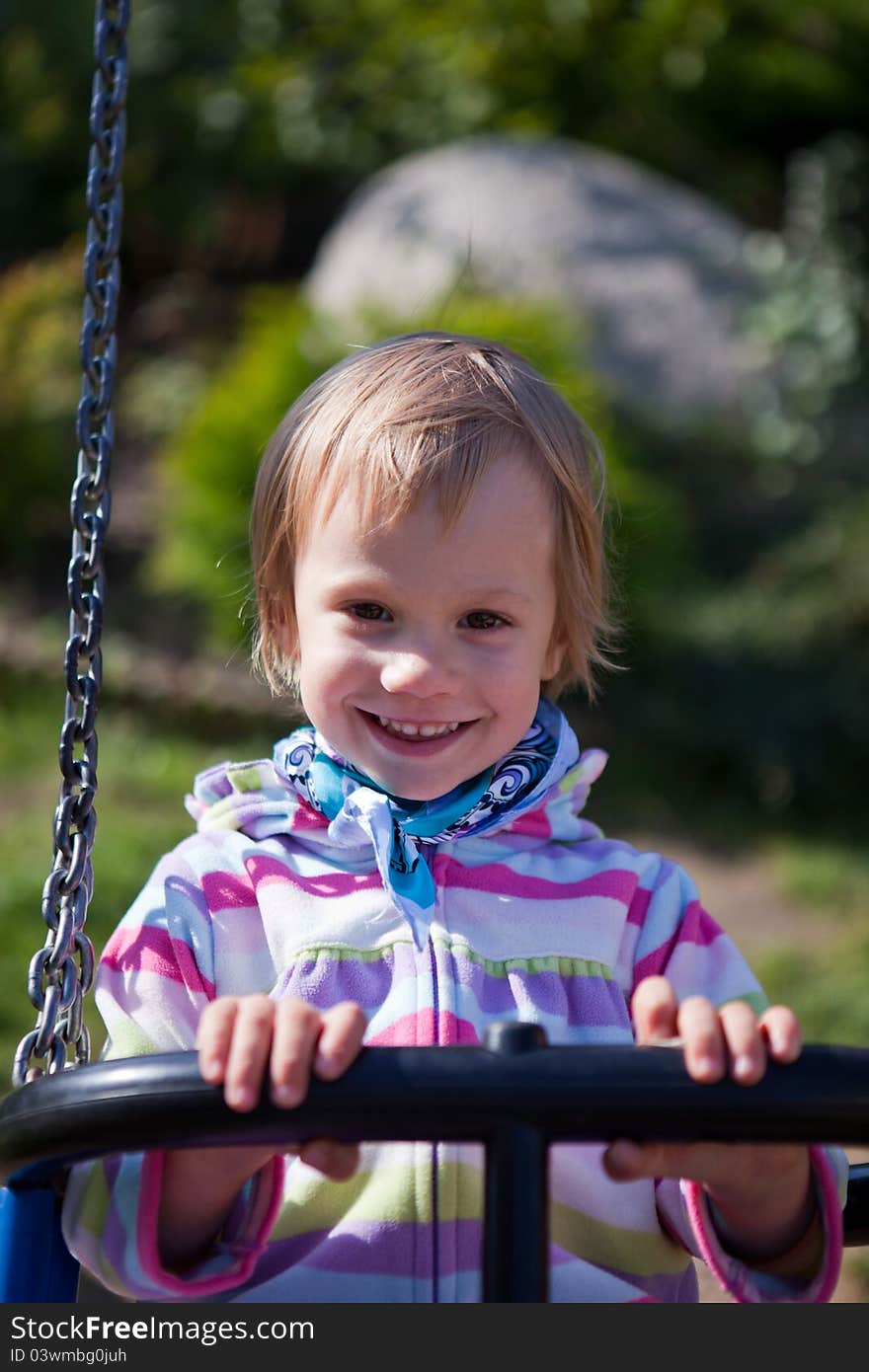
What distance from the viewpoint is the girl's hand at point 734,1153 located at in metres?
1.14

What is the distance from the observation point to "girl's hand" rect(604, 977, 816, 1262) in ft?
3.74

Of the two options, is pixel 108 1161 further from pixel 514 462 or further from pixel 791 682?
pixel 791 682

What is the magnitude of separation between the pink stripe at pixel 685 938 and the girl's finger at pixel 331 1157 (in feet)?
1.75

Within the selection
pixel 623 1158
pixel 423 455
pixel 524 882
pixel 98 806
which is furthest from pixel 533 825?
pixel 98 806

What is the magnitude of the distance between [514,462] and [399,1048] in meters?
0.71

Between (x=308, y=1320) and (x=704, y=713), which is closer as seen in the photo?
(x=308, y=1320)

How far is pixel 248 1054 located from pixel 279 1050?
0.08 feet

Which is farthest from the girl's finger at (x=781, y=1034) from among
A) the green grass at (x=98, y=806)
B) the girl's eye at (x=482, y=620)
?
the green grass at (x=98, y=806)

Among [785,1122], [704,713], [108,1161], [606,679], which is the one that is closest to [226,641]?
[606,679]

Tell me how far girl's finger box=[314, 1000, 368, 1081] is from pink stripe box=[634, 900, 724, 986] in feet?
1.94

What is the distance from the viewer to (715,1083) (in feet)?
3.69

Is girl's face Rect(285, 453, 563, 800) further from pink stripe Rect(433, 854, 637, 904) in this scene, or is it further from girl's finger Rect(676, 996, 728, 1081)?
girl's finger Rect(676, 996, 728, 1081)

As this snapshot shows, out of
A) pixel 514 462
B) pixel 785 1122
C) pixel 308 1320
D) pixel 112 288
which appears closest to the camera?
pixel 785 1122

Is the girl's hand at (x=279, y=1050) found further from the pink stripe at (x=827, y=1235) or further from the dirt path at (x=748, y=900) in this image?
the dirt path at (x=748, y=900)
